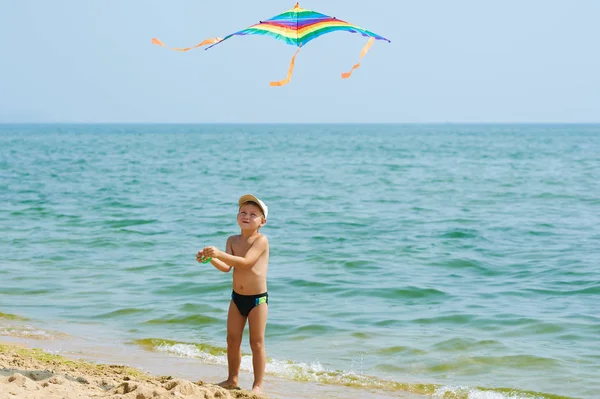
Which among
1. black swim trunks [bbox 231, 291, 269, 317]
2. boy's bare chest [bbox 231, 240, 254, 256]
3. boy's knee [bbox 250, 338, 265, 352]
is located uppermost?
boy's bare chest [bbox 231, 240, 254, 256]

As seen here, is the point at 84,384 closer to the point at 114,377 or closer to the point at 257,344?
the point at 114,377

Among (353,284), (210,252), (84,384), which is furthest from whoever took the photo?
(353,284)

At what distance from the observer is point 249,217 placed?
5.22 metres

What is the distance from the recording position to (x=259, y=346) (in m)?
5.35

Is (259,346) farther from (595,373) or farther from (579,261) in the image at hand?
(579,261)

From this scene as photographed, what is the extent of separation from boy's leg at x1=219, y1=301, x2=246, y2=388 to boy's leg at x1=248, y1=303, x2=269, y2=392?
0.09 metres

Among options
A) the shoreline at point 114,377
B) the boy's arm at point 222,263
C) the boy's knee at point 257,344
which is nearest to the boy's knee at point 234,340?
the boy's knee at point 257,344

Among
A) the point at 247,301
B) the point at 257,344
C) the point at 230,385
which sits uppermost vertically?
the point at 247,301

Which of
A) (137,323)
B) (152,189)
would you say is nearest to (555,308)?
(137,323)

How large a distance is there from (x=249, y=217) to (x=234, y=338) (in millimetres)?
856

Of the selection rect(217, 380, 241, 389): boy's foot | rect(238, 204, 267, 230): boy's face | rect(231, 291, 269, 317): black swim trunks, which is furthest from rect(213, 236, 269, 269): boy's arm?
rect(217, 380, 241, 389): boy's foot

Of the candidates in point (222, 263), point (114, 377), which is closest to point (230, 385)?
point (114, 377)

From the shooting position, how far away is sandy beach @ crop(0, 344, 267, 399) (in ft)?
15.5
